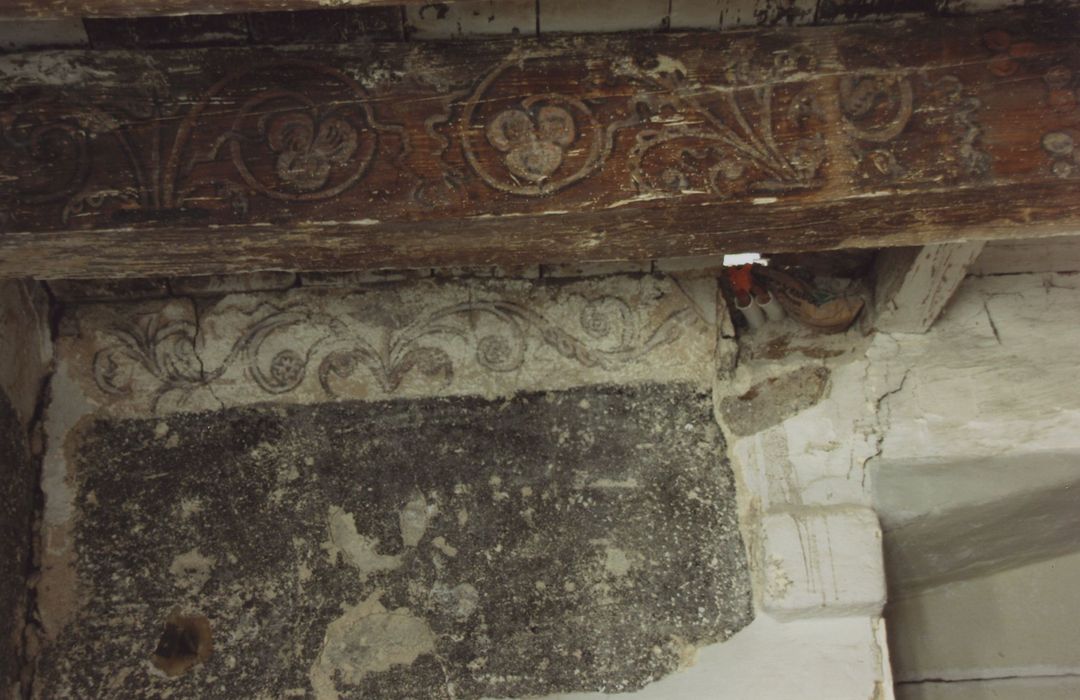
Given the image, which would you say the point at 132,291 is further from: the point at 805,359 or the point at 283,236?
the point at 805,359

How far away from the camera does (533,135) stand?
148 cm

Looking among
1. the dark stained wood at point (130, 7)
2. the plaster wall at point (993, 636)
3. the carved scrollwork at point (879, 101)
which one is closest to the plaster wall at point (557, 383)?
the plaster wall at point (993, 636)

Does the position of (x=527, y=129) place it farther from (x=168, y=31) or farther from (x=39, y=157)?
(x=39, y=157)

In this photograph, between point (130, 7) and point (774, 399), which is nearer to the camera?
point (130, 7)

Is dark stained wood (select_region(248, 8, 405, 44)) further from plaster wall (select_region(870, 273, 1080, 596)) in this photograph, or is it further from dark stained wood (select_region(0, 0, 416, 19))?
plaster wall (select_region(870, 273, 1080, 596))

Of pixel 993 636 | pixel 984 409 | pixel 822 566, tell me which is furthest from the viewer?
pixel 993 636

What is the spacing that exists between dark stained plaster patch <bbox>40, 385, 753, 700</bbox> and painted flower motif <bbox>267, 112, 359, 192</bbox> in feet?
2.67

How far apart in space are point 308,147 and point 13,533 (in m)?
1.17

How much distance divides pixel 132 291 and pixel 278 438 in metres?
0.49

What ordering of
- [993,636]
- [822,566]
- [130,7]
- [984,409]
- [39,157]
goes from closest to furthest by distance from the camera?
[130,7], [39,157], [822,566], [984,409], [993,636]

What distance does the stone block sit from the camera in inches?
76.7

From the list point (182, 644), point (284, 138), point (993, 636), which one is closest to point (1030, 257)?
point (993, 636)

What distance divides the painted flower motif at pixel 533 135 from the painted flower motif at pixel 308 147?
24 cm

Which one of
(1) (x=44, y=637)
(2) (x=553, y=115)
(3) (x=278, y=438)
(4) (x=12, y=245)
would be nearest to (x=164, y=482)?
(3) (x=278, y=438)
